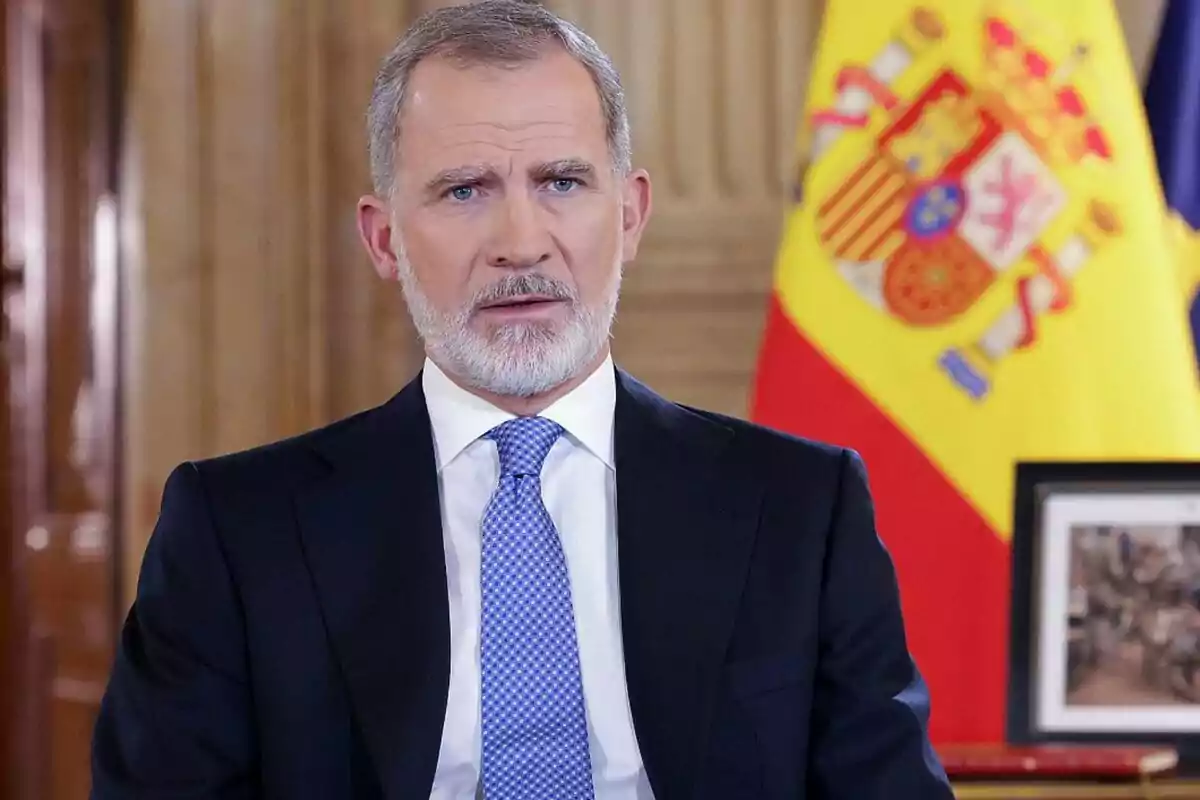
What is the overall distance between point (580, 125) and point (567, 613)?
423 mm

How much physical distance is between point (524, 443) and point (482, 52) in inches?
13.5

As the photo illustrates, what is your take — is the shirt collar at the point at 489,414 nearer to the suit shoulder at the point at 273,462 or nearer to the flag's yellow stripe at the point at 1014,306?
the suit shoulder at the point at 273,462

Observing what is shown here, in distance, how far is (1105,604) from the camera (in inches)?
69.9

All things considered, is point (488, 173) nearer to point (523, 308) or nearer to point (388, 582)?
point (523, 308)

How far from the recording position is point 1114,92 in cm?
198

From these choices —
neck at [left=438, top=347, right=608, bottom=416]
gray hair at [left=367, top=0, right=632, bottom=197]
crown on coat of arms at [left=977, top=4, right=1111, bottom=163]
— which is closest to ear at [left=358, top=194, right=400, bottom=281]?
gray hair at [left=367, top=0, right=632, bottom=197]

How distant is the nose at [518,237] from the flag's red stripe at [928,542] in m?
0.85

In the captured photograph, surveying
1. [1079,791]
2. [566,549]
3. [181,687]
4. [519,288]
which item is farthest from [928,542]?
[181,687]

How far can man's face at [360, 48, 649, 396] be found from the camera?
1268 mm

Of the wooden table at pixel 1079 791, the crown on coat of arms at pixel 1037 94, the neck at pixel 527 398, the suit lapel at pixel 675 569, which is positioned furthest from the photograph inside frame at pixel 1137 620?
the neck at pixel 527 398

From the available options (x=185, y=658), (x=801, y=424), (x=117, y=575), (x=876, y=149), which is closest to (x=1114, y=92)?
(x=876, y=149)

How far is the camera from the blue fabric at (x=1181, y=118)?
2.17 metres

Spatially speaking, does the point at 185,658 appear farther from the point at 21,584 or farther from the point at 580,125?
the point at 21,584

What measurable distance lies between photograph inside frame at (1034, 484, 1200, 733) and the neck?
0.70m
